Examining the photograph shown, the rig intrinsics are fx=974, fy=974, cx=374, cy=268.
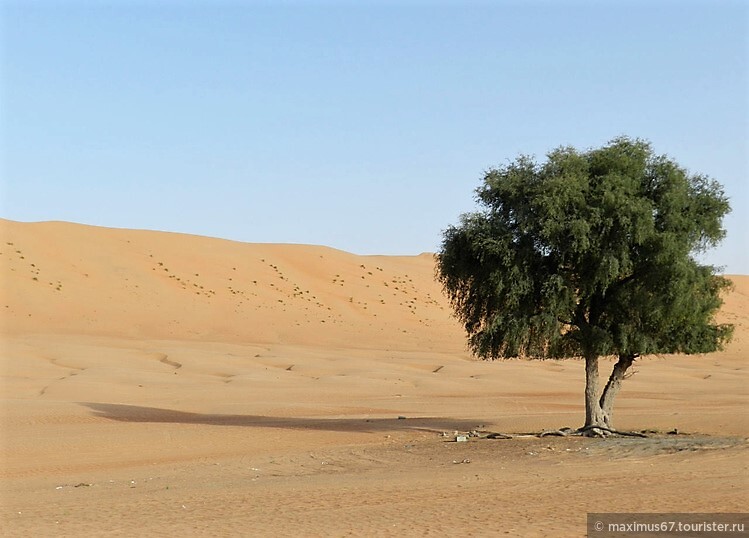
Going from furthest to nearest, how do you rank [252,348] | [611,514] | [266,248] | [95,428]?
1. [266,248]
2. [252,348]
3. [95,428]
4. [611,514]

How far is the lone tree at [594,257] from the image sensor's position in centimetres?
2216

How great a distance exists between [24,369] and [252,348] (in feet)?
49.2

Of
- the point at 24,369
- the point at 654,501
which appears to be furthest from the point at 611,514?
the point at 24,369

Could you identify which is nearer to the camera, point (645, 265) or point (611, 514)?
point (611, 514)

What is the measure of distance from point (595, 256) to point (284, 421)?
11856mm

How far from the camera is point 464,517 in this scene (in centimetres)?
1417

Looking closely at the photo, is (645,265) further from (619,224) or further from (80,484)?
(80,484)

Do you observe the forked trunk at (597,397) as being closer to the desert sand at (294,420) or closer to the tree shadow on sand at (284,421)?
the desert sand at (294,420)

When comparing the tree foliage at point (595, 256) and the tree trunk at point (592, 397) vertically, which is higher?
the tree foliage at point (595, 256)

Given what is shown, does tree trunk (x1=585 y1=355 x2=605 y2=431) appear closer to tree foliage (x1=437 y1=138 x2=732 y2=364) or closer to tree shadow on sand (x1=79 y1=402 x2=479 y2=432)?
tree foliage (x1=437 y1=138 x2=732 y2=364)

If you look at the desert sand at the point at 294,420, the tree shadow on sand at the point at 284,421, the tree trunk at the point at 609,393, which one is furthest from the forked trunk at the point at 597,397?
the tree shadow on sand at the point at 284,421

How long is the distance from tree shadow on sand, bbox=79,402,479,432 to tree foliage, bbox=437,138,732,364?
501cm

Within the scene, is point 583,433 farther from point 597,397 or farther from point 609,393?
point 609,393

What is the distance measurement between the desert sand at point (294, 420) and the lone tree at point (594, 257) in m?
2.53
